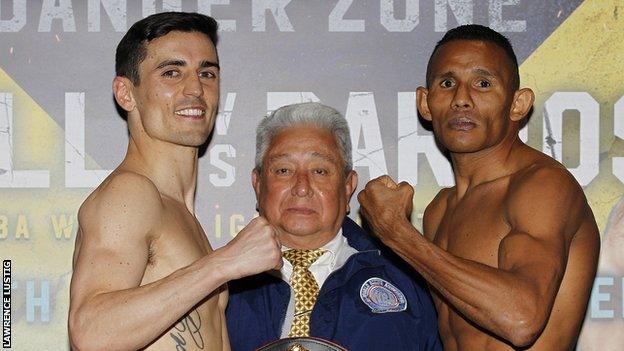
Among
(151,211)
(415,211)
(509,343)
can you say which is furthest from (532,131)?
(151,211)

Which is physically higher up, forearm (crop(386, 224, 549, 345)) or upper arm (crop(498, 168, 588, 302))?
upper arm (crop(498, 168, 588, 302))

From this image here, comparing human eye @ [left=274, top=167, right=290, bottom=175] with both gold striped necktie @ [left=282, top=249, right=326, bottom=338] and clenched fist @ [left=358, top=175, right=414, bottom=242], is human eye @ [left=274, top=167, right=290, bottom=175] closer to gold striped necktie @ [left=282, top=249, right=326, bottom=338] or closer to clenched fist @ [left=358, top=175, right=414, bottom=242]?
gold striped necktie @ [left=282, top=249, right=326, bottom=338]

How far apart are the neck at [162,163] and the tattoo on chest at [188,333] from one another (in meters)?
0.31

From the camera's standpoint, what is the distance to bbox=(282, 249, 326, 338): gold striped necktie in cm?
239

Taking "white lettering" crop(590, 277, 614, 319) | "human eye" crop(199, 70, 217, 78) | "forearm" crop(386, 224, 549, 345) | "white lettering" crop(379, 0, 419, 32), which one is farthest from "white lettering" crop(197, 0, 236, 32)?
"white lettering" crop(590, 277, 614, 319)

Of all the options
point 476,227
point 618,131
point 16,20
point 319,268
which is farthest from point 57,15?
point 618,131

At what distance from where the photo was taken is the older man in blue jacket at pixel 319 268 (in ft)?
7.89

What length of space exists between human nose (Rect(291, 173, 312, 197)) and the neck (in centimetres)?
39

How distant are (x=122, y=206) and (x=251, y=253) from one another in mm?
288

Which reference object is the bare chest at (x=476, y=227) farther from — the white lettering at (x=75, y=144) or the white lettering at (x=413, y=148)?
the white lettering at (x=75, y=144)

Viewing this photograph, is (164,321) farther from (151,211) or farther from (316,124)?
(316,124)

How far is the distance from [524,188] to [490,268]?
25cm

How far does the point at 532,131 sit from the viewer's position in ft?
9.34

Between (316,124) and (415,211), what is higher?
(316,124)
